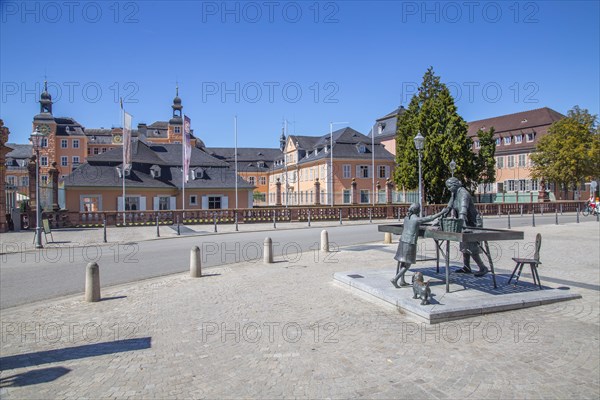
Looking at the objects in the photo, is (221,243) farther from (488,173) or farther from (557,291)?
(488,173)

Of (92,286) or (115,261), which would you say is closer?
(92,286)

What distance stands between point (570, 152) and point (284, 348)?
2073 inches

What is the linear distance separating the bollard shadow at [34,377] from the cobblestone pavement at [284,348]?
0.06 feet

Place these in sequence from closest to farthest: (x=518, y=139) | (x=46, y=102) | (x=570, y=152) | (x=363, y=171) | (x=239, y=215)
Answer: (x=239, y=215)
(x=570, y=152)
(x=363, y=171)
(x=518, y=139)
(x=46, y=102)

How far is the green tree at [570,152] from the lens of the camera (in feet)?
157

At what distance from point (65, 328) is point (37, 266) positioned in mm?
7847

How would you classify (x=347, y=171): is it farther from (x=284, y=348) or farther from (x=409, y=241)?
(x=284, y=348)

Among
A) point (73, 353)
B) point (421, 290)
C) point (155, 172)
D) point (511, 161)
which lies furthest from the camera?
point (511, 161)

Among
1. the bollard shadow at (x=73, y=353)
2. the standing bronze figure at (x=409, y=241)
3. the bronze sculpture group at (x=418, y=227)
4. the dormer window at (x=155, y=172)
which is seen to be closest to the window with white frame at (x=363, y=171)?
the dormer window at (x=155, y=172)

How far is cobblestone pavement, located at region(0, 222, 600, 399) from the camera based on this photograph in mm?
4602

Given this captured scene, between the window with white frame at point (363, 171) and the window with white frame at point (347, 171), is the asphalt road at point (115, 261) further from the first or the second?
the window with white frame at point (363, 171)

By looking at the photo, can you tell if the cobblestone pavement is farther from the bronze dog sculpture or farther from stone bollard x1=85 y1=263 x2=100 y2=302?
the bronze dog sculpture

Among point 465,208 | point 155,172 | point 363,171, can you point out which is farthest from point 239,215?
point 363,171

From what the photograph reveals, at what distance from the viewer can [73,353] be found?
5.68m
